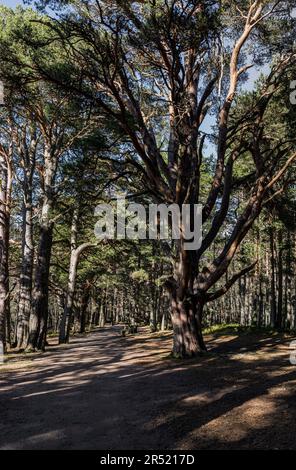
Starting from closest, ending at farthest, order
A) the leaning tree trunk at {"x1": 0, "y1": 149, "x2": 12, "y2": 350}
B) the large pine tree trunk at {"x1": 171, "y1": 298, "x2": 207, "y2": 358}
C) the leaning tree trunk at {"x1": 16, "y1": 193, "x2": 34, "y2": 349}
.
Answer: the large pine tree trunk at {"x1": 171, "y1": 298, "x2": 207, "y2": 358} → the leaning tree trunk at {"x1": 0, "y1": 149, "x2": 12, "y2": 350} → the leaning tree trunk at {"x1": 16, "y1": 193, "x2": 34, "y2": 349}

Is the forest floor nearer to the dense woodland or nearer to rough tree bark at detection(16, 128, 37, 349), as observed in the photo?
the dense woodland

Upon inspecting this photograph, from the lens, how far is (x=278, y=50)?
45.6 ft

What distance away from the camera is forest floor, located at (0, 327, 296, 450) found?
5367mm

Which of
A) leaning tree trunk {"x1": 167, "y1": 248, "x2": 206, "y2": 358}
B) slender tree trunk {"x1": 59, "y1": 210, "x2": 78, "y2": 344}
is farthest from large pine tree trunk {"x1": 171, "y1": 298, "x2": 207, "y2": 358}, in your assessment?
slender tree trunk {"x1": 59, "y1": 210, "x2": 78, "y2": 344}

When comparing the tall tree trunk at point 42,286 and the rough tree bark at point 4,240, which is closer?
the rough tree bark at point 4,240

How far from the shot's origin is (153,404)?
289 inches

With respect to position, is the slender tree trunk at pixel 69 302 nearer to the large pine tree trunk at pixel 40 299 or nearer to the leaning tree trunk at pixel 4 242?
the large pine tree trunk at pixel 40 299

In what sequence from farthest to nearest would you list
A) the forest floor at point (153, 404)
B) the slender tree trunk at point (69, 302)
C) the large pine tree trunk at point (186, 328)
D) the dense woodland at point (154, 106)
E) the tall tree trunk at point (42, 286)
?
the slender tree trunk at point (69, 302) → the tall tree trunk at point (42, 286) → the large pine tree trunk at point (186, 328) → the dense woodland at point (154, 106) → the forest floor at point (153, 404)

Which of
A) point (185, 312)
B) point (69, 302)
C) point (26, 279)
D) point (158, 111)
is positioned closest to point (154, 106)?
point (158, 111)

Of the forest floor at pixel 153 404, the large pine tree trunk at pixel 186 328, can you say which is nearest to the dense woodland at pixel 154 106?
the large pine tree trunk at pixel 186 328

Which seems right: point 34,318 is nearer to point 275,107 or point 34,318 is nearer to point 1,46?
point 1,46

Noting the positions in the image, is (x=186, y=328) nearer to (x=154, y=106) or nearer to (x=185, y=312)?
(x=185, y=312)

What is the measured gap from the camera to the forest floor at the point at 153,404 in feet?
17.6

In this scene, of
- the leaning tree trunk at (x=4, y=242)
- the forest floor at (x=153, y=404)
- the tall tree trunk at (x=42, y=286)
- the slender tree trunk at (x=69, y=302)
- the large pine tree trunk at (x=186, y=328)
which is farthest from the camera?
the slender tree trunk at (x=69, y=302)
